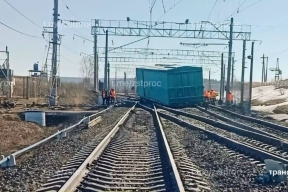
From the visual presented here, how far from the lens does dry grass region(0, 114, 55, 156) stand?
14.1 metres

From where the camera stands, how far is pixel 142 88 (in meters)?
42.0

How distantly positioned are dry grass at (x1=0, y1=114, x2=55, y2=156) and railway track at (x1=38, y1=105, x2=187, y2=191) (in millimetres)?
2961

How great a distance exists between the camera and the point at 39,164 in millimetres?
9609

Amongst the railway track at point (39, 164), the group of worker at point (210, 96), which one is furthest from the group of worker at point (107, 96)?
the railway track at point (39, 164)

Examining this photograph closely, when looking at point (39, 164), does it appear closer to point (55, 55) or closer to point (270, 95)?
point (55, 55)

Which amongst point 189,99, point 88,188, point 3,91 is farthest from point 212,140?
point 3,91

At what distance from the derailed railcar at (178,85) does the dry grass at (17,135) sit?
15273 millimetres

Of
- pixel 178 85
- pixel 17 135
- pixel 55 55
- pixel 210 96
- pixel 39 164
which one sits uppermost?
pixel 55 55

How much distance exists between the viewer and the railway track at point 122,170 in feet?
24.0

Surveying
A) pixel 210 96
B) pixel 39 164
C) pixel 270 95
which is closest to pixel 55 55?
pixel 210 96

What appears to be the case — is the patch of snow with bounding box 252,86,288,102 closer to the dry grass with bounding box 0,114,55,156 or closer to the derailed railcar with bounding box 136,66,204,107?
the derailed railcar with bounding box 136,66,204,107

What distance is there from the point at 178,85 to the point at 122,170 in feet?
84.0

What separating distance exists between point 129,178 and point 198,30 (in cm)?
3351

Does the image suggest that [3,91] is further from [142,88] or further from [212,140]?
[212,140]
